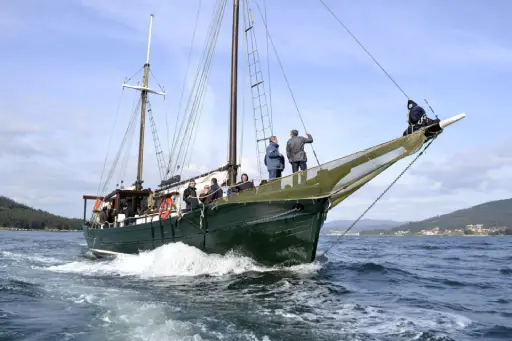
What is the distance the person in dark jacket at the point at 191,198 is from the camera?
16.5m

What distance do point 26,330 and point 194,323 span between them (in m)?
2.72

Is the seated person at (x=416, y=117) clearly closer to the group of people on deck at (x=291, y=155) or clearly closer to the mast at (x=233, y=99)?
the group of people on deck at (x=291, y=155)

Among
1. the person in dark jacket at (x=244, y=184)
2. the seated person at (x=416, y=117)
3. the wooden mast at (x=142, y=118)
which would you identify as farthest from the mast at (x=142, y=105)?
the seated person at (x=416, y=117)

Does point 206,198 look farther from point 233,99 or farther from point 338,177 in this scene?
point 338,177

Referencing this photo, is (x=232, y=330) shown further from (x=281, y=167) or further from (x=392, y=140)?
(x=281, y=167)

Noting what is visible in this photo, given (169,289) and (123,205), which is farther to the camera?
(123,205)

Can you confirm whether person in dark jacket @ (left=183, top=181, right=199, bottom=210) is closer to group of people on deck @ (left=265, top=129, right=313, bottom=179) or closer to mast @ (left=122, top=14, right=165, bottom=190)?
group of people on deck @ (left=265, top=129, right=313, bottom=179)

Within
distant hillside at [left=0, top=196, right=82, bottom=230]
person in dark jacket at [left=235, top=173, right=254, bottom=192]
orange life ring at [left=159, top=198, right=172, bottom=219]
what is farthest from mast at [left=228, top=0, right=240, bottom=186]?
distant hillside at [left=0, top=196, right=82, bottom=230]

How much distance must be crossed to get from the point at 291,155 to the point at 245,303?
6410 mm

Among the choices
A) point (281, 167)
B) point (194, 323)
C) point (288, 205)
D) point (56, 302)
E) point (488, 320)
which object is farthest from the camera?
point (281, 167)

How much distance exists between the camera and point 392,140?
12992 mm

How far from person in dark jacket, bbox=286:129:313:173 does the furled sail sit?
3.33 ft

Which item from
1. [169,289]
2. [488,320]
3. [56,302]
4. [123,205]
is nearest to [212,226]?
[169,289]

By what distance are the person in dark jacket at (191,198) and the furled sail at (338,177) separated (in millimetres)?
2424
